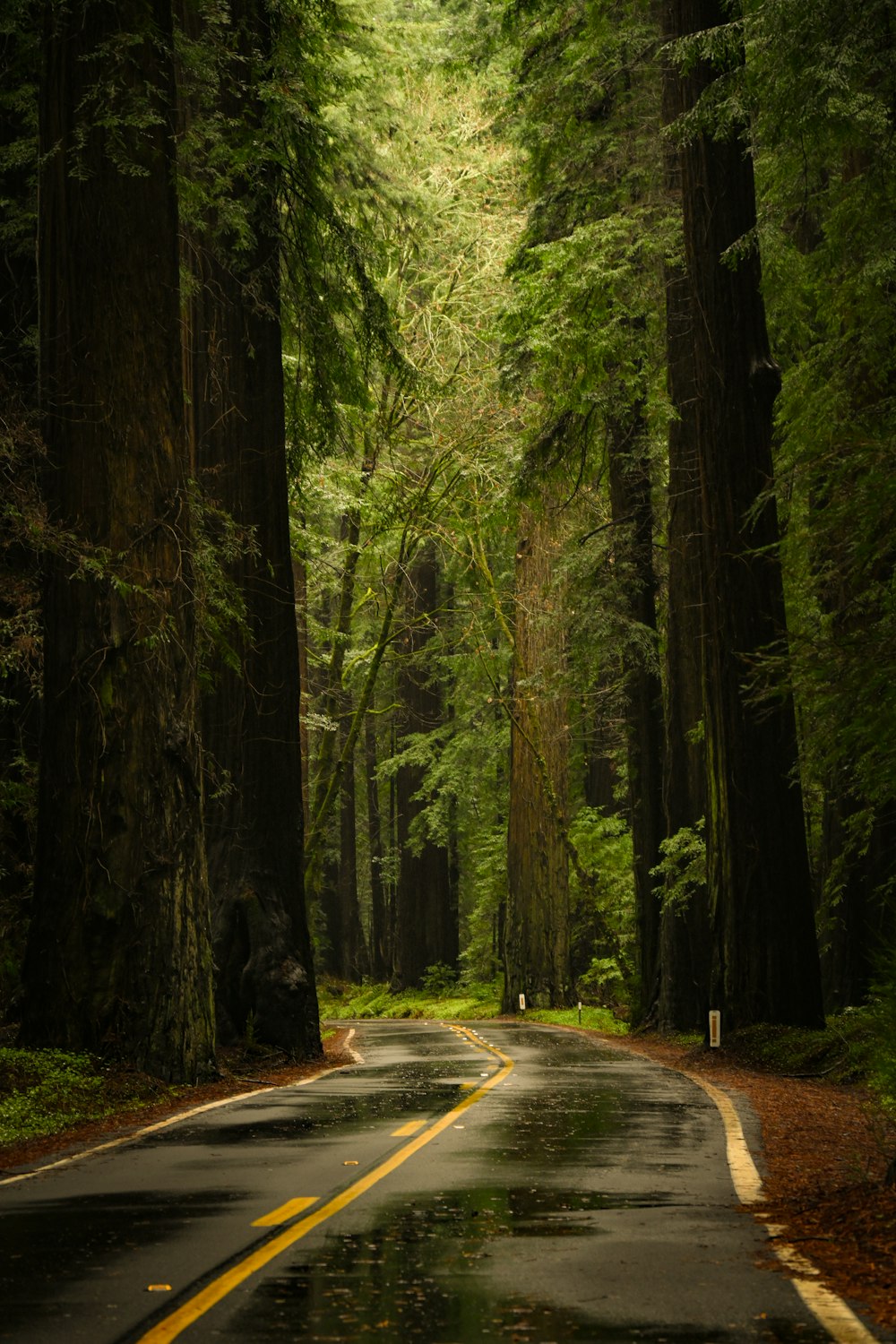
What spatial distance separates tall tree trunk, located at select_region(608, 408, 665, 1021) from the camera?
27.9 metres

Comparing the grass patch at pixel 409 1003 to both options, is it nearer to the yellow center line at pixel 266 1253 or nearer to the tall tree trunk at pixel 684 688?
the tall tree trunk at pixel 684 688

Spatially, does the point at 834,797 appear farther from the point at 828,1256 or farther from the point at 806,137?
the point at 828,1256

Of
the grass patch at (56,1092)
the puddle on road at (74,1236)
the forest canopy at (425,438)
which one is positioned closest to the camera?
the puddle on road at (74,1236)

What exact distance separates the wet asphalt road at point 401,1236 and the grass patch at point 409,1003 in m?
30.5

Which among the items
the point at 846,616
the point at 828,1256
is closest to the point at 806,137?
the point at 846,616

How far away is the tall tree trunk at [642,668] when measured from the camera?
91.5ft

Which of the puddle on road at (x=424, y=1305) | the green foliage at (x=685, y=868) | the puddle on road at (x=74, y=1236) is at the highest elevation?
the green foliage at (x=685, y=868)

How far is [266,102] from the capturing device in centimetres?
1889

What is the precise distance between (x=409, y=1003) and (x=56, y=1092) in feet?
119

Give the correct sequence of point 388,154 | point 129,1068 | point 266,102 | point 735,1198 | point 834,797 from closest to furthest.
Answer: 1. point 735,1198
2. point 129,1068
3. point 266,102
4. point 834,797
5. point 388,154

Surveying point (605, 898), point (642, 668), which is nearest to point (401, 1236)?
point (642, 668)

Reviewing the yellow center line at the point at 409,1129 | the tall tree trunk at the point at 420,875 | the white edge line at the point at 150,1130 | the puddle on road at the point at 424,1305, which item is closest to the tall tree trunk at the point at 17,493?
the white edge line at the point at 150,1130

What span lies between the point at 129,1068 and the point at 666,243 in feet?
47.8

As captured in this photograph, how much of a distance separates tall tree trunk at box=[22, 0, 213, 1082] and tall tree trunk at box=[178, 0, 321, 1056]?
10.8 ft
